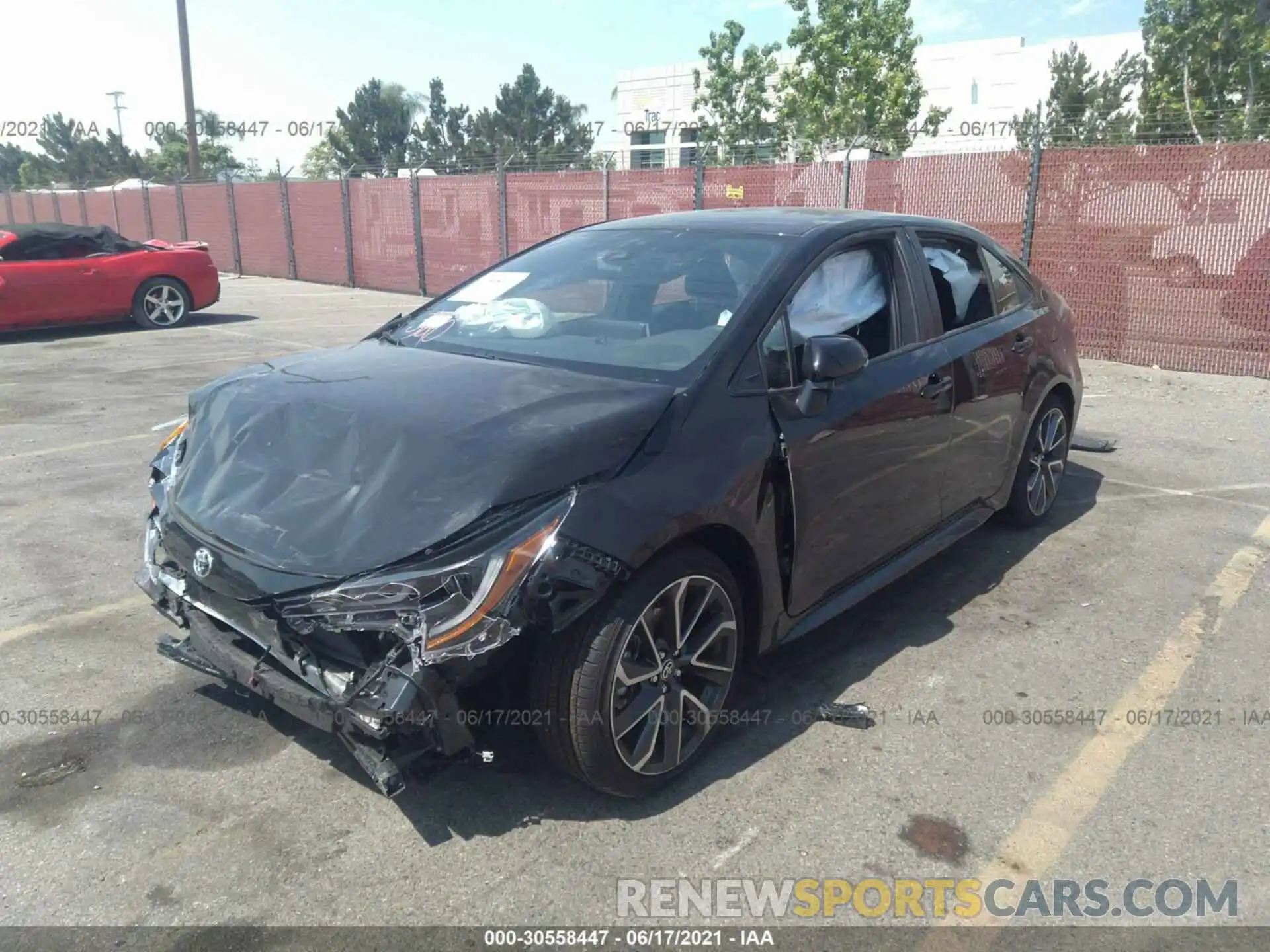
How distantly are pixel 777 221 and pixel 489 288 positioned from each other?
124cm

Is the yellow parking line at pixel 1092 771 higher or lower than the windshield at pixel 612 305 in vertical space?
lower

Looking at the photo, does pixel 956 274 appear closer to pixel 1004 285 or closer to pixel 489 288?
pixel 1004 285

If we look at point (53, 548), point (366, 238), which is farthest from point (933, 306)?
point (366, 238)

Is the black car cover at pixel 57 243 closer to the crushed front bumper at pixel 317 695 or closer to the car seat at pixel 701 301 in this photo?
the crushed front bumper at pixel 317 695

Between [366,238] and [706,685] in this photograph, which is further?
[366,238]

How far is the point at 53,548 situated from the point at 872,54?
107 feet

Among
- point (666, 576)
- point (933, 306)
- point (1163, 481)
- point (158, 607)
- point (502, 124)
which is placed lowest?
point (1163, 481)

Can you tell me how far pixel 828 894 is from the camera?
8.72 ft

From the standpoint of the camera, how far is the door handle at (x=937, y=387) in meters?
4.03

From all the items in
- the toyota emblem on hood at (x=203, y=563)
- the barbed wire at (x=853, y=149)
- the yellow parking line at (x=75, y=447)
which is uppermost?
the barbed wire at (x=853, y=149)

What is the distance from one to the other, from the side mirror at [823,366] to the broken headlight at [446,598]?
116cm

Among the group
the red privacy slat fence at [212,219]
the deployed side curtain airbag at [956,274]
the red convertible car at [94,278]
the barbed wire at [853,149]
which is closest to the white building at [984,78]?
the barbed wire at [853,149]

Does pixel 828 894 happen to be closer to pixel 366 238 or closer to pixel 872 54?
pixel 366 238

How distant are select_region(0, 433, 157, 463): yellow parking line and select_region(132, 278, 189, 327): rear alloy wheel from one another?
7098mm
